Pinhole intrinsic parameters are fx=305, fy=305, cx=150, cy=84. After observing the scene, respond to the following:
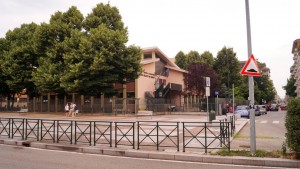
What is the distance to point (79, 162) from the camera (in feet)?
30.2

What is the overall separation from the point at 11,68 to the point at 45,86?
8.43 metres

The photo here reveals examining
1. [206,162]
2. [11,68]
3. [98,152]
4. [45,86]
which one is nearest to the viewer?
[206,162]

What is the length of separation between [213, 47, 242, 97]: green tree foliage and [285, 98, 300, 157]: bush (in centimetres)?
5727

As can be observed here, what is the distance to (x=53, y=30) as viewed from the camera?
3806 centimetres

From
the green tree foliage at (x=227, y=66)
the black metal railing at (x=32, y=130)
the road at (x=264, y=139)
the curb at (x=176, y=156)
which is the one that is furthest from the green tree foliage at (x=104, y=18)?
the green tree foliage at (x=227, y=66)

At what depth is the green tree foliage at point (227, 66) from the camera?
65.5 meters

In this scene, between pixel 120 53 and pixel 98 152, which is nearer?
pixel 98 152

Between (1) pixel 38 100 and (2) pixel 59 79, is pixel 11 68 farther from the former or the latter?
(2) pixel 59 79

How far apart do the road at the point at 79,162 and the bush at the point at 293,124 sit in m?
1.18

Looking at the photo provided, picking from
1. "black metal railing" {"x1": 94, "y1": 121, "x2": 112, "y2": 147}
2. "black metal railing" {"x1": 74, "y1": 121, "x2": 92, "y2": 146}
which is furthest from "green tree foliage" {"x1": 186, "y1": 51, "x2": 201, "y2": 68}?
"black metal railing" {"x1": 94, "y1": 121, "x2": 112, "y2": 147}

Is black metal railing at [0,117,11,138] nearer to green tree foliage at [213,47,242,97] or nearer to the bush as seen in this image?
the bush

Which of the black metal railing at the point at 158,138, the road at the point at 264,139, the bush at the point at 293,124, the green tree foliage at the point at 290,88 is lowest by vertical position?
the road at the point at 264,139

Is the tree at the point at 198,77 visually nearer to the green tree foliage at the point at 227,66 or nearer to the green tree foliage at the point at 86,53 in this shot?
the green tree foliage at the point at 227,66

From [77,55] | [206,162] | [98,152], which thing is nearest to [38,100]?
[77,55]
